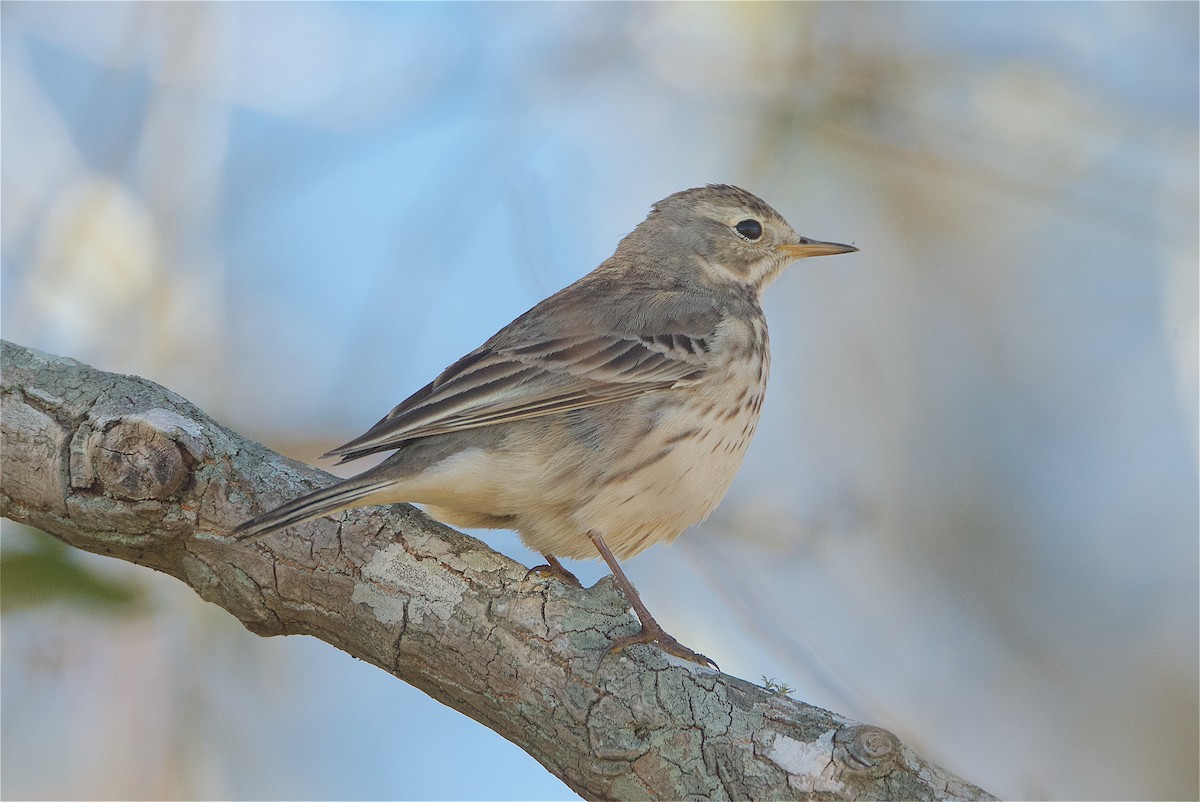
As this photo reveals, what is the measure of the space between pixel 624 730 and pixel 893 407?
515cm

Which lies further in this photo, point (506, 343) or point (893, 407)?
point (893, 407)

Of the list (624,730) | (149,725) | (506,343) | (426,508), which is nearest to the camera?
(624,730)

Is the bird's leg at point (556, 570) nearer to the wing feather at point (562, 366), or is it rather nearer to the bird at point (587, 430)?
the bird at point (587, 430)

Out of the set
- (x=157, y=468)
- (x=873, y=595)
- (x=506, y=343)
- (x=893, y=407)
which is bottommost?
(x=157, y=468)

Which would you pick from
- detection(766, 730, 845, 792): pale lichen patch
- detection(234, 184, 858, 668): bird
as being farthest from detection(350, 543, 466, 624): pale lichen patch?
detection(766, 730, 845, 792): pale lichen patch

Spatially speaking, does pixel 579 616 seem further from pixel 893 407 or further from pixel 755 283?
pixel 893 407

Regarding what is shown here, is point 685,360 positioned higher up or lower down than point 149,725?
higher up

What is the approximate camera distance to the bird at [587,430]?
4.73 metres

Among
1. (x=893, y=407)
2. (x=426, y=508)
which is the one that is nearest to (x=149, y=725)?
(x=426, y=508)

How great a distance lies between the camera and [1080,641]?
766 centimetres

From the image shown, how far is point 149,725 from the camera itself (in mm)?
6590

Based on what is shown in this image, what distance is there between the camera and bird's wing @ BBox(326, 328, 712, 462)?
480 cm

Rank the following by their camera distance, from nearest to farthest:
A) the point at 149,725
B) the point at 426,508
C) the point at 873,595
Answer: the point at 426,508
the point at 149,725
the point at 873,595

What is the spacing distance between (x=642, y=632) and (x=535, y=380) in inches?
55.6
